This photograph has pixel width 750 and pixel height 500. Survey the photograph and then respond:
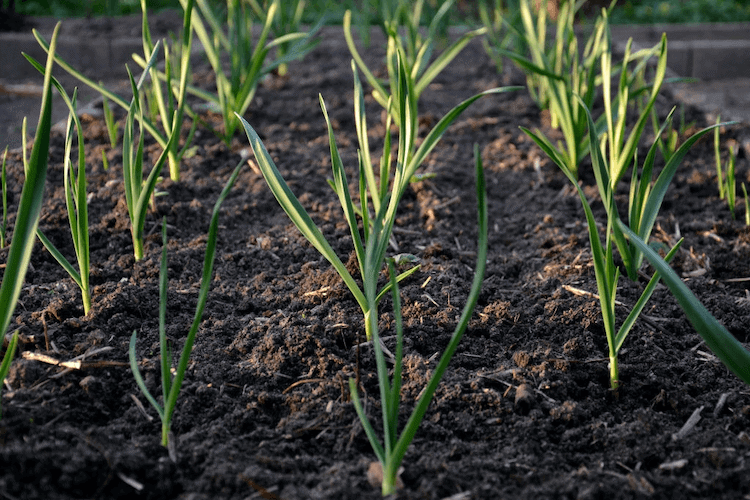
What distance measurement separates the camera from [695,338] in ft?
4.32

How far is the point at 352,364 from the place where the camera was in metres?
1.22

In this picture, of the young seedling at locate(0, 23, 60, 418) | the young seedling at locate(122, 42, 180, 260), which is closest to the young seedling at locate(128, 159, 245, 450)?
the young seedling at locate(0, 23, 60, 418)

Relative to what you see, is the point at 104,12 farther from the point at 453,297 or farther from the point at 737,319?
the point at 737,319

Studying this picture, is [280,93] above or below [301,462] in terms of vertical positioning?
above

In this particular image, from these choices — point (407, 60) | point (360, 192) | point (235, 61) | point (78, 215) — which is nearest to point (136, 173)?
point (78, 215)

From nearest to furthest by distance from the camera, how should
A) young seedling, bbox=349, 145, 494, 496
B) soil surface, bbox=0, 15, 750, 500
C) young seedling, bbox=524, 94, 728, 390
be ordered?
1. young seedling, bbox=349, 145, 494, 496
2. soil surface, bbox=0, 15, 750, 500
3. young seedling, bbox=524, 94, 728, 390

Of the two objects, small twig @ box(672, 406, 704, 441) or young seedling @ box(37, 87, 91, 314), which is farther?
young seedling @ box(37, 87, 91, 314)

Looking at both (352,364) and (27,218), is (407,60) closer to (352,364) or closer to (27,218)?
(352,364)

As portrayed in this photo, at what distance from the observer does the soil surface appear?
95 cm

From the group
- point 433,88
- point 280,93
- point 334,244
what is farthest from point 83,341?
point 433,88

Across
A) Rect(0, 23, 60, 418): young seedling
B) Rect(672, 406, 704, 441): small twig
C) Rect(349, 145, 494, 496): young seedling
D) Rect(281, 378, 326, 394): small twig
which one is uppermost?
Rect(0, 23, 60, 418): young seedling

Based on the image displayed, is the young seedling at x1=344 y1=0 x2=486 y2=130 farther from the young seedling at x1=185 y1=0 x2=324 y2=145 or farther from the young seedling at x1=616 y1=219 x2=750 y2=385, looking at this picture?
the young seedling at x1=616 y1=219 x2=750 y2=385

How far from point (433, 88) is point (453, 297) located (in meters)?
2.03

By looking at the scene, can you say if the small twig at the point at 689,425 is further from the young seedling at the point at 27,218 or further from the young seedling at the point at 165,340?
the young seedling at the point at 27,218
